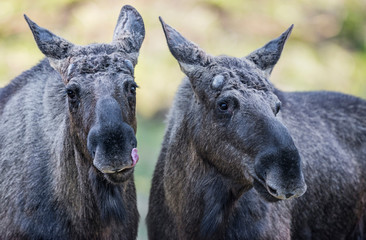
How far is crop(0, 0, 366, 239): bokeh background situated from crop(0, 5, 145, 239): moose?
1206 cm

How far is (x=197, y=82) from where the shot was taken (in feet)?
25.8

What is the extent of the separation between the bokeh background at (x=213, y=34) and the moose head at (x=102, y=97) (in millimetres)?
12447

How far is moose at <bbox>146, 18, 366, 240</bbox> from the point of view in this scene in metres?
7.07

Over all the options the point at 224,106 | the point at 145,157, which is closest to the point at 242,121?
the point at 224,106

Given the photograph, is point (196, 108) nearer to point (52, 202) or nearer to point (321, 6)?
point (52, 202)

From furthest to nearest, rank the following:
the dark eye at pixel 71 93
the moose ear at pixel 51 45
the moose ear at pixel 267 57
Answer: the moose ear at pixel 267 57, the moose ear at pixel 51 45, the dark eye at pixel 71 93

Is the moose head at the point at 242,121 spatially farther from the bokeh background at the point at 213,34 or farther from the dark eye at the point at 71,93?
the bokeh background at the point at 213,34

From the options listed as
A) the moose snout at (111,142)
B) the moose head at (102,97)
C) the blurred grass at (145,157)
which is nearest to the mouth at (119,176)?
the moose head at (102,97)

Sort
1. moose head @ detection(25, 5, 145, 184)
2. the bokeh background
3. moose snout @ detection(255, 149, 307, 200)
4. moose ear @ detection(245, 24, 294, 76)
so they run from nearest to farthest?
moose snout @ detection(255, 149, 307, 200) → moose head @ detection(25, 5, 145, 184) → moose ear @ detection(245, 24, 294, 76) → the bokeh background

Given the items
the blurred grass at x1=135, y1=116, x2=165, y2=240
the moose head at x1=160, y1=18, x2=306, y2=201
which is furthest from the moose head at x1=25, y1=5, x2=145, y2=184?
the blurred grass at x1=135, y1=116, x2=165, y2=240

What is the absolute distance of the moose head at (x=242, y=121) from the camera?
6.70 m

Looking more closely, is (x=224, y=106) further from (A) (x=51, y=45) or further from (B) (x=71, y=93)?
(A) (x=51, y=45)

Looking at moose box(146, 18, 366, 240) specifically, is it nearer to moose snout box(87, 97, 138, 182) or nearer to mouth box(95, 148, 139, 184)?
mouth box(95, 148, 139, 184)

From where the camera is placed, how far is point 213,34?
876 inches
